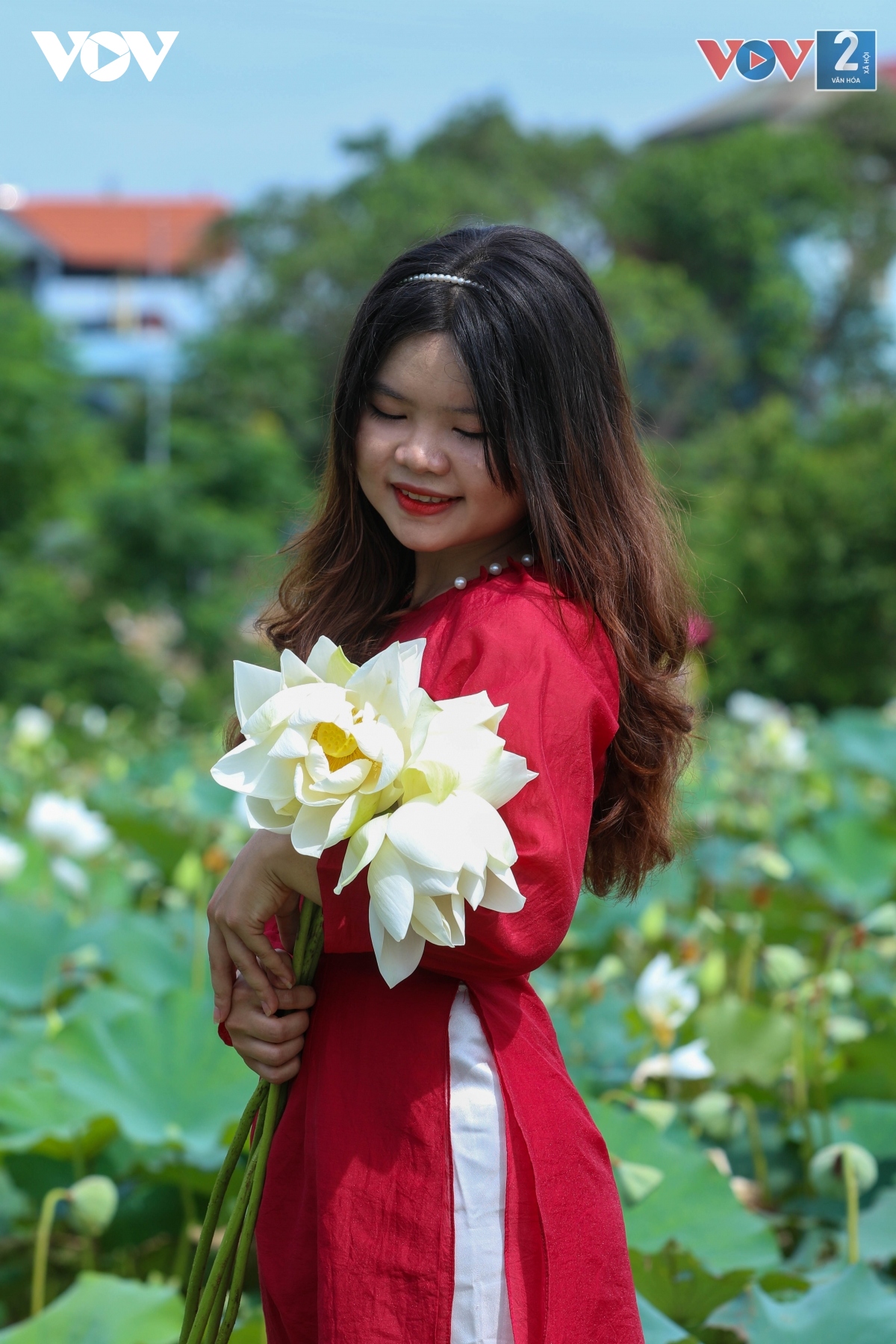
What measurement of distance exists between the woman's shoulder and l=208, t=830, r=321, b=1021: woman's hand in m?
0.17

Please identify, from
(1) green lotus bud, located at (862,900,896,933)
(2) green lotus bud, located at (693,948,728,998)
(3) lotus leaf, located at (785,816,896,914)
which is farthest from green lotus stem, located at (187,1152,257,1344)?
(3) lotus leaf, located at (785,816,896,914)

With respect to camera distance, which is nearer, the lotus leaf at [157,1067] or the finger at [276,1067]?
the finger at [276,1067]

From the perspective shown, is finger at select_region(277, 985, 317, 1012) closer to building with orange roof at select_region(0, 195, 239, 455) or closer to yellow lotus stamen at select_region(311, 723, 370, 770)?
yellow lotus stamen at select_region(311, 723, 370, 770)

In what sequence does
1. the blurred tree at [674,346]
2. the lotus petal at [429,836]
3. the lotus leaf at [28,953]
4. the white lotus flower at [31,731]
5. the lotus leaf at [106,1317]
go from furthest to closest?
1. the blurred tree at [674,346]
2. the white lotus flower at [31,731]
3. the lotus leaf at [28,953]
4. the lotus leaf at [106,1317]
5. the lotus petal at [429,836]

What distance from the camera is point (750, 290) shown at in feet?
77.1

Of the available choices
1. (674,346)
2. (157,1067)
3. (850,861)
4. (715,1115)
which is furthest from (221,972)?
(674,346)

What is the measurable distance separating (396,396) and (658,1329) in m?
0.90

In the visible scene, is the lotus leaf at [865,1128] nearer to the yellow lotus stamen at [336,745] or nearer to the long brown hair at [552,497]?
the long brown hair at [552,497]

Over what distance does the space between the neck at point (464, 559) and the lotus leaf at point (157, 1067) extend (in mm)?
981

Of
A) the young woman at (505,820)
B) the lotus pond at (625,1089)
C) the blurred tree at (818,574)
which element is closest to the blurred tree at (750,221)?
the blurred tree at (818,574)

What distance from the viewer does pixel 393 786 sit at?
891 mm

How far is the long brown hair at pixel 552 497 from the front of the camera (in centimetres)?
104

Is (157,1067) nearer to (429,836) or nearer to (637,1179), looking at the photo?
(637,1179)

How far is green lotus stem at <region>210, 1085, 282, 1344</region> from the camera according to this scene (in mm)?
970
